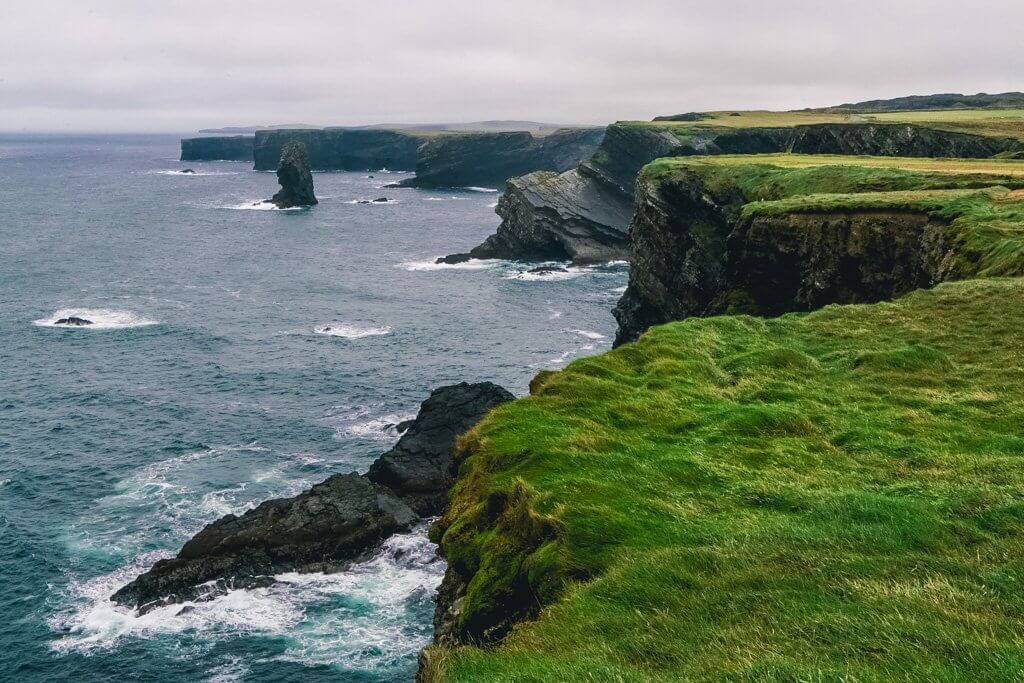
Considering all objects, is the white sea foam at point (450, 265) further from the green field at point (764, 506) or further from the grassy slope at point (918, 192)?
the green field at point (764, 506)

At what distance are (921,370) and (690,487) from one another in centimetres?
976

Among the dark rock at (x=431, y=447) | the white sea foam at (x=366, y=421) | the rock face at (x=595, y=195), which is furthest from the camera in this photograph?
the rock face at (x=595, y=195)

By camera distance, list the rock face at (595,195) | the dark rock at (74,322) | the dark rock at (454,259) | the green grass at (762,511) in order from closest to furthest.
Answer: the green grass at (762,511)
the dark rock at (74,322)
the dark rock at (454,259)
the rock face at (595,195)

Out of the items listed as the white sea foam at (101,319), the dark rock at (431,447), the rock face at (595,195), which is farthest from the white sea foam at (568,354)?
the rock face at (595,195)

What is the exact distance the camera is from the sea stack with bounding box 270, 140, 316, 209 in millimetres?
172750

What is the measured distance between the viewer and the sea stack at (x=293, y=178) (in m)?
173

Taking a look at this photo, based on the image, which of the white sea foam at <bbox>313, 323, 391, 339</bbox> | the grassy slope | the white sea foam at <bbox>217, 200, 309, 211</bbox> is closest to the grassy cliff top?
the grassy slope

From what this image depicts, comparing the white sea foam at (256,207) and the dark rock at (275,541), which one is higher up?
the white sea foam at (256,207)

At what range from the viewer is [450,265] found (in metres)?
119

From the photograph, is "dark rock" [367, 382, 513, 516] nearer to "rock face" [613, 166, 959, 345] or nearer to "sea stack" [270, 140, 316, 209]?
"rock face" [613, 166, 959, 345]

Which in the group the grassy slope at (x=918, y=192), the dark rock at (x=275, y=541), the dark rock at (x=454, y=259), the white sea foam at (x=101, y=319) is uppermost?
the grassy slope at (x=918, y=192)

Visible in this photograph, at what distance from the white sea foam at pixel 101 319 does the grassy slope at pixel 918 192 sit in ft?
176

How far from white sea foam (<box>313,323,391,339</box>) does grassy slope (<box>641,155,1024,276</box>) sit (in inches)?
1250

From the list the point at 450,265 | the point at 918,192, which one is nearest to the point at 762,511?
the point at 918,192
